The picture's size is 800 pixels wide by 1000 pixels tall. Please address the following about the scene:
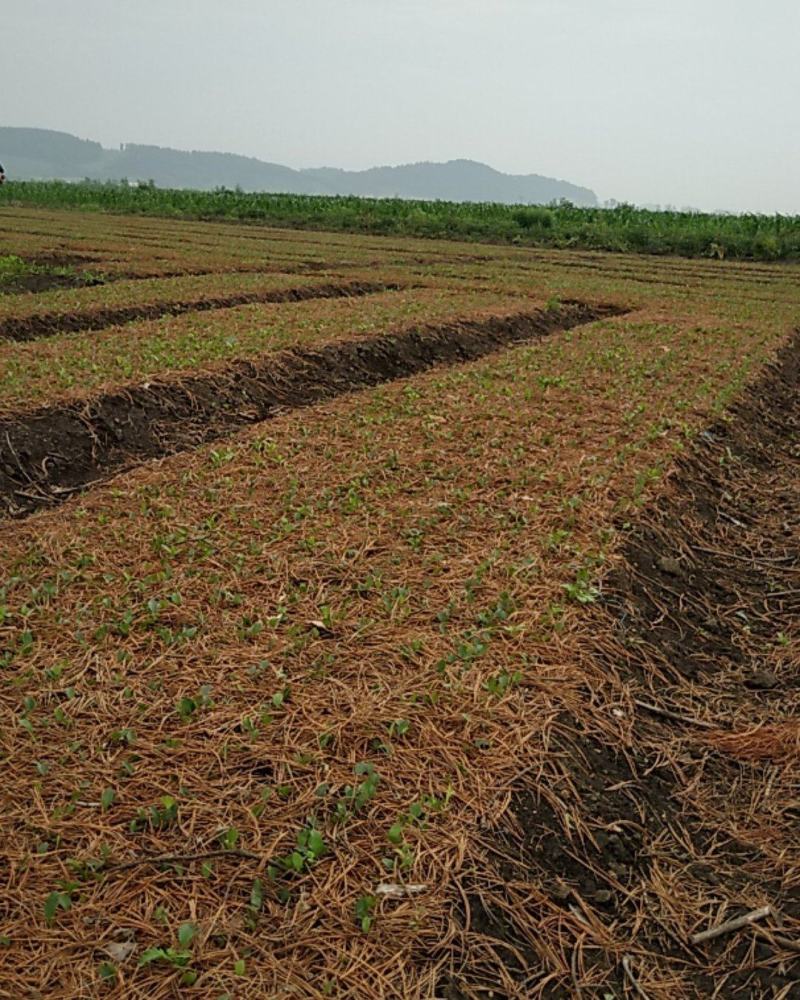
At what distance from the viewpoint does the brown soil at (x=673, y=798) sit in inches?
98.3

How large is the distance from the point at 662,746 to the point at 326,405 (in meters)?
4.51

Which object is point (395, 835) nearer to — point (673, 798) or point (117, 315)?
point (673, 798)

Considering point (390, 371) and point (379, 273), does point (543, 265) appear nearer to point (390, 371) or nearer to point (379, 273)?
point (379, 273)

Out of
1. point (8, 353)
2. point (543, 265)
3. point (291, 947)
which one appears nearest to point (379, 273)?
point (543, 265)

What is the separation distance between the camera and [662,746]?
3.42 m

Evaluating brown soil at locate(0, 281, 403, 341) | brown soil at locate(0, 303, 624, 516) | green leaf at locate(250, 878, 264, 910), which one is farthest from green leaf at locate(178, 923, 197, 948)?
brown soil at locate(0, 281, 403, 341)

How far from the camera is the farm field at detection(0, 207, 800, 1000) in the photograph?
234 centimetres

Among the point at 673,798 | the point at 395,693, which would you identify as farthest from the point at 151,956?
the point at 673,798

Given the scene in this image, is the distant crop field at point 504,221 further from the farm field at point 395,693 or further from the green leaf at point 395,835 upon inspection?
the green leaf at point 395,835

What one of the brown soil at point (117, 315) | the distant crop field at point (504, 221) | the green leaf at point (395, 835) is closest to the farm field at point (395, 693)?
the green leaf at point (395, 835)

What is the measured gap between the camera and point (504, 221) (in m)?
36.1

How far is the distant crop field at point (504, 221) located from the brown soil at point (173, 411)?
23690 mm

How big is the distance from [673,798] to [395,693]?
1.04 m

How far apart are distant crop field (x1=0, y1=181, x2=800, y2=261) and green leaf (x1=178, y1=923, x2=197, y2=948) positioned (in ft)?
104
